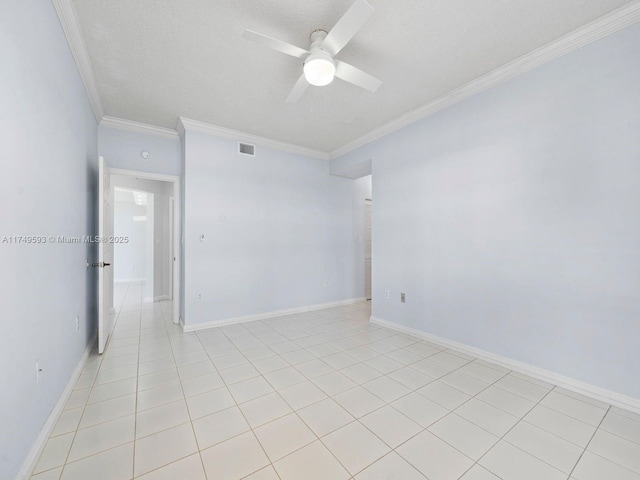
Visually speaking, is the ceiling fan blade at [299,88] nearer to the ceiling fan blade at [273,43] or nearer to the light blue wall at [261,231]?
the ceiling fan blade at [273,43]

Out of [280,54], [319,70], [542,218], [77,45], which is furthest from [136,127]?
[542,218]

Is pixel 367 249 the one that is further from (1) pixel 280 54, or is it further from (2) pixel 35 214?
(2) pixel 35 214

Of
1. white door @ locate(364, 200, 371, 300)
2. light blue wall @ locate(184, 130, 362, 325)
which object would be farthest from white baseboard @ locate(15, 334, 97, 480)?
white door @ locate(364, 200, 371, 300)

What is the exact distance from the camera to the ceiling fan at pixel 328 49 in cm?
166

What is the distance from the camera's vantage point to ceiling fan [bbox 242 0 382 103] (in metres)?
1.66

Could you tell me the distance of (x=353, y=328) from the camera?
376 centimetres

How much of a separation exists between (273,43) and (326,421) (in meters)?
2.68

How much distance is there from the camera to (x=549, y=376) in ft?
7.47

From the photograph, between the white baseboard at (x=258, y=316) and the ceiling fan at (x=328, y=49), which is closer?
the ceiling fan at (x=328, y=49)

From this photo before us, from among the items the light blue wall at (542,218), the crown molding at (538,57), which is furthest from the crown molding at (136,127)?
the light blue wall at (542,218)

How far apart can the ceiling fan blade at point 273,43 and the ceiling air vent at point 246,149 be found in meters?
2.32

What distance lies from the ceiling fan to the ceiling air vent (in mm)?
2058

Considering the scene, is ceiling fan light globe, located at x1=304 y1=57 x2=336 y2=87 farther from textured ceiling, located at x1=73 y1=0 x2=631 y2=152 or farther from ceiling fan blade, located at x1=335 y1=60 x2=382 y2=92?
textured ceiling, located at x1=73 y1=0 x2=631 y2=152

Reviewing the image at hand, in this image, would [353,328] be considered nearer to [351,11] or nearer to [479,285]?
[479,285]
